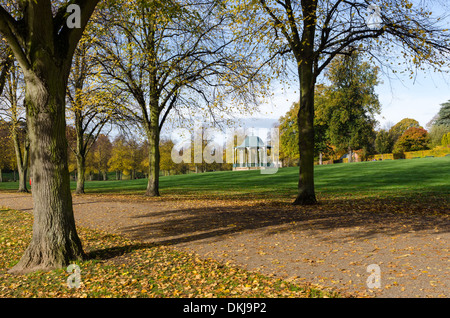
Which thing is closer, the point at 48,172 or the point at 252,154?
the point at 48,172

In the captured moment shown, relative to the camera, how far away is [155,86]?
58.7ft

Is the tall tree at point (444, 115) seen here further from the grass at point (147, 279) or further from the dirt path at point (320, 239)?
the grass at point (147, 279)

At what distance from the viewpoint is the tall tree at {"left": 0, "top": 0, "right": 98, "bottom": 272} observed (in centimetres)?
607

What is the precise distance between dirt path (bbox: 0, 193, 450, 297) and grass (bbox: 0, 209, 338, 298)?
45cm

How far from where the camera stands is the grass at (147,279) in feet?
16.4

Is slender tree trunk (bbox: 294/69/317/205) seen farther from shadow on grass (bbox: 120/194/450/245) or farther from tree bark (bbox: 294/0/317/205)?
shadow on grass (bbox: 120/194/450/245)

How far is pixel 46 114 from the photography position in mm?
6184

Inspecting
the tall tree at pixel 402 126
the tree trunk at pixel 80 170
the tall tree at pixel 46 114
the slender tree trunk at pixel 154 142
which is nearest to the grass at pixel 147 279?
the tall tree at pixel 46 114

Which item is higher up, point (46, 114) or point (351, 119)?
point (351, 119)

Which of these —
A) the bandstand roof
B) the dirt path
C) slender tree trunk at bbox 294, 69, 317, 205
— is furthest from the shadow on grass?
the bandstand roof

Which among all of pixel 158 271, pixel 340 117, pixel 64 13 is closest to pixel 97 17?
pixel 64 13

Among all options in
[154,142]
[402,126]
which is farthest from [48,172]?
[402,126]

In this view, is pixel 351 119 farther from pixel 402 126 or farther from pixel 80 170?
pixel 80 170

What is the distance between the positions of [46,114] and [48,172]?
1.11 meters
